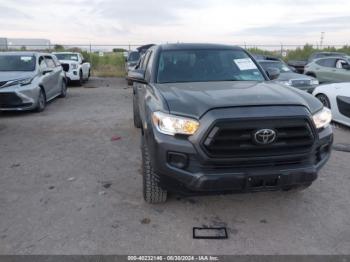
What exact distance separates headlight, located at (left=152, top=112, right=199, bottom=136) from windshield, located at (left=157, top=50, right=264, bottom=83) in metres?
1.21

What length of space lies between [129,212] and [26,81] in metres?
6.42

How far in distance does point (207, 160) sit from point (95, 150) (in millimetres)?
3278

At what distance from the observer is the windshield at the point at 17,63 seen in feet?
31.3

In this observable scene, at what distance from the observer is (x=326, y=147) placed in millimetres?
3545

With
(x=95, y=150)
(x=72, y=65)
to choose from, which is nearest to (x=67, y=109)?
(x=95, y=150)

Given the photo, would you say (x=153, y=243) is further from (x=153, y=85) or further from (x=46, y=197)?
(x=153, y=85)

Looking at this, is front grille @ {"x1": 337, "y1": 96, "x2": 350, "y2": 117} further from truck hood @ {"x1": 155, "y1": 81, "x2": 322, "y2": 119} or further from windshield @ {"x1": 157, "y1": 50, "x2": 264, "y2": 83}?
truck hood @ {"x1": 155, "y1": 81, "x2": 322, "y2": 119}

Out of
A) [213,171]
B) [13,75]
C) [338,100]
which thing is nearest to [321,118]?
[213,171]

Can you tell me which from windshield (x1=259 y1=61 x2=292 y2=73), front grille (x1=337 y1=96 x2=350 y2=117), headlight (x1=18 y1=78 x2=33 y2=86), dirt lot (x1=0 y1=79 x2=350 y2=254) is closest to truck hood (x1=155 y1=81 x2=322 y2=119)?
dirt lot (x1=0 y1=79 x2=350 y2=254)

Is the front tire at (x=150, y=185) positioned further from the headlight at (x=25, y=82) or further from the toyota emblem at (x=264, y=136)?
the headlight at (x=25, y=82)

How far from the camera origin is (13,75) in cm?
892

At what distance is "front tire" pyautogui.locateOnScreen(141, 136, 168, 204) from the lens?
12.0 ft

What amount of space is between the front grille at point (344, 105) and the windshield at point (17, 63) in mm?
7634

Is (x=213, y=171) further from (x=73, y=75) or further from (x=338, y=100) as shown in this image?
(x=73, y=75)
